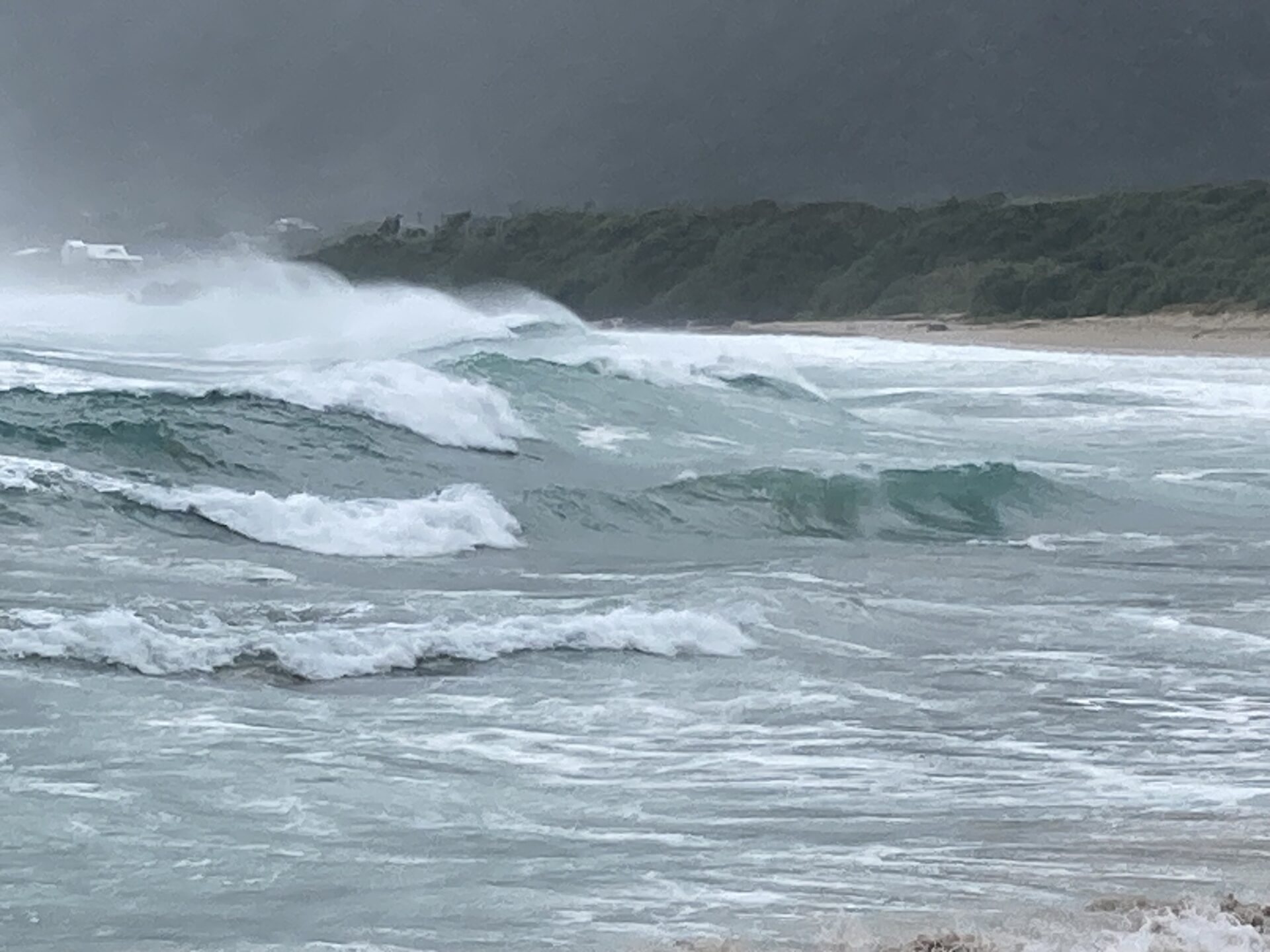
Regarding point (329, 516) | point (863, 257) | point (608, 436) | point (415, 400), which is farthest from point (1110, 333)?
point (329, 516)

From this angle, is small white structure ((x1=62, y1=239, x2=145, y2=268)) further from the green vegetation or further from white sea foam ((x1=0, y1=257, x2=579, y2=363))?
white sea foam ((x1=0, y1=257, x2=579, y2=363))

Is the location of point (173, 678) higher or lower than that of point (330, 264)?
lower

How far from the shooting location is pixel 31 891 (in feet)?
17.0

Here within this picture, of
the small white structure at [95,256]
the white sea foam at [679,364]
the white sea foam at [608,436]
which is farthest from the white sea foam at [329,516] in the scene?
the small white structure at [95,256]

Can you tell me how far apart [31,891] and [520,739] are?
7.03ft

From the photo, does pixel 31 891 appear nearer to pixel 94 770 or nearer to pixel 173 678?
pixel 94 770

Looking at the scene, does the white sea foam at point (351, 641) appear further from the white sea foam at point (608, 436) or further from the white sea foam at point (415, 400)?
the white sea foam at point (608, 436)

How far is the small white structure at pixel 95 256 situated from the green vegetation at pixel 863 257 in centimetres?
831

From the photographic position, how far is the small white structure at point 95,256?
69.9m

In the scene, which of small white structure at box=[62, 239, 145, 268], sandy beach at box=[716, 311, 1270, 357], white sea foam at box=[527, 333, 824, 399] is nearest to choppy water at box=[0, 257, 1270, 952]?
white sea foam at box=[527, 333, 824, 399]

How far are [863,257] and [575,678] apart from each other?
5585 cm

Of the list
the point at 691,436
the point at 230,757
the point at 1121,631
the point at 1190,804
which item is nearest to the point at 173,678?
the point at 230,757

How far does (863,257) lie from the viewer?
206 feet

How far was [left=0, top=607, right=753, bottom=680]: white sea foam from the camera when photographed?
7879 millimetres
